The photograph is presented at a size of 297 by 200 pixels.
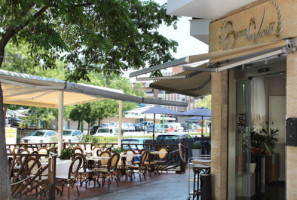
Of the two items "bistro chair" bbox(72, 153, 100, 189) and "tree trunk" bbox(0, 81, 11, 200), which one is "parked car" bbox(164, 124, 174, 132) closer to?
"bistro chair" bbox(72, 153, 100, 189)

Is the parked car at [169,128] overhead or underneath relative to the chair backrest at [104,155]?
overhead

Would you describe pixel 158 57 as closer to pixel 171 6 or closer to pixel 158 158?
pixel 158 158

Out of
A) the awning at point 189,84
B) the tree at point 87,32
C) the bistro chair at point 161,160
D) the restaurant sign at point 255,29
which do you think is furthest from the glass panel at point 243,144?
the bistro chair at point 161,160

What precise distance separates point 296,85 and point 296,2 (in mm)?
1222

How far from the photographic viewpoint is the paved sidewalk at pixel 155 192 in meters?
9.28

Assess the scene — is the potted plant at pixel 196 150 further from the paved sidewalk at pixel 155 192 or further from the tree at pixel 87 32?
the tree at pixel 87 32

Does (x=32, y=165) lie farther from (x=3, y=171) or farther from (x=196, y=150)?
(x=196, y=150)

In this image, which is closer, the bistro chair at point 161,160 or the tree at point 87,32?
the tree at point 87,32

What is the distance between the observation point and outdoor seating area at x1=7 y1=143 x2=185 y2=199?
845cm

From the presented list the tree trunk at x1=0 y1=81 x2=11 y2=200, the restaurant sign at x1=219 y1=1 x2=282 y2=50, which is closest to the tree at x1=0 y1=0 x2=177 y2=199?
the tree trunk at x1=0 y1=81 x2=11 y2=200

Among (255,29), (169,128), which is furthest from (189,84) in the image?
(169,128)

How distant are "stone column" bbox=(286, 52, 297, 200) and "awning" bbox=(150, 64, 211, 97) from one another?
87.9 inches

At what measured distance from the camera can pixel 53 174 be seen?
838 cm

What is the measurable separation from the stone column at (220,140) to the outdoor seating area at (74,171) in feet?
11.5
